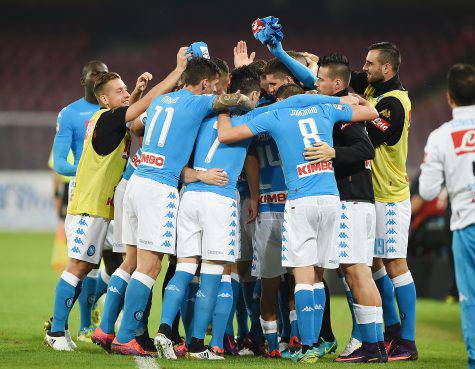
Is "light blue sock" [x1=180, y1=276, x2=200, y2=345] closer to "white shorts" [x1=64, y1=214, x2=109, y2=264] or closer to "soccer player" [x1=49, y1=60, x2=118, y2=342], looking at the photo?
"white shorts" [x1=64, y1=214, x2=109, y2=264]

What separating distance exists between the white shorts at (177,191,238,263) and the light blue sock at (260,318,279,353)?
2.39ft

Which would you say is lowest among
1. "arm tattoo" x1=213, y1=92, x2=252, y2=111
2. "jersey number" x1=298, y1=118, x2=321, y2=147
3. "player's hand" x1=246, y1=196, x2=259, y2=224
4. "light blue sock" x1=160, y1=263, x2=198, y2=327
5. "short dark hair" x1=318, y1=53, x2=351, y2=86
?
"light blue sock" x1=160, y1=263, x2=198, y2=327

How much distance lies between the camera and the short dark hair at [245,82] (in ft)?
23.5

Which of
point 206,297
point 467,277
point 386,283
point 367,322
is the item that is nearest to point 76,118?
point 206,297

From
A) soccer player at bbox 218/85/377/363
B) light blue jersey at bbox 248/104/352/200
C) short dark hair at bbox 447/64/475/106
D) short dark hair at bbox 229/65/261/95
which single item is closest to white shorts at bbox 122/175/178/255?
soccer player at bbox 218/85/377/363

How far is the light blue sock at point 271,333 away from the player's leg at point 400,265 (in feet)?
3.22

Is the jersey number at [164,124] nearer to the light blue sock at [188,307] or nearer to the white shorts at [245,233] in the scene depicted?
the white shorts at [245,233]

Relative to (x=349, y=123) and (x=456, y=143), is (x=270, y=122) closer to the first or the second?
(x=349, y=123)

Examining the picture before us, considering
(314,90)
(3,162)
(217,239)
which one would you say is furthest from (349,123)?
(3,162)

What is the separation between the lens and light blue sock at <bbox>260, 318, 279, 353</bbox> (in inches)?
286

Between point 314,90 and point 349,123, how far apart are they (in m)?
0.56

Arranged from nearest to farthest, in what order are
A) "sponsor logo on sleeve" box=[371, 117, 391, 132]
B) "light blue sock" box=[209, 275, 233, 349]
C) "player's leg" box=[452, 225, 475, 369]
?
"player's leg" box=[452, 225, 475, 369], "light blue sock" box=[209, 275, 233, 349], "sponsor logo on sleeve" box=[371, 117, 391, 132]

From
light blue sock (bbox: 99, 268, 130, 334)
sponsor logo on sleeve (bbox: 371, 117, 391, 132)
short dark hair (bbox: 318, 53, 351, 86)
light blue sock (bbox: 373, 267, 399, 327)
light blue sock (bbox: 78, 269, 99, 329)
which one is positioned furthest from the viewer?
light blue sock (bbox: 78, 269, 99, 329)

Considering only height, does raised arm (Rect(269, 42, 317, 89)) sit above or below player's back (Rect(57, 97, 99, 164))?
above
